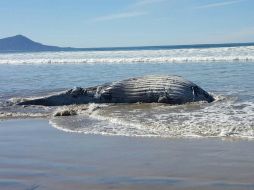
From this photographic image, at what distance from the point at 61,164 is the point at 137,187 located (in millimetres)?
1487

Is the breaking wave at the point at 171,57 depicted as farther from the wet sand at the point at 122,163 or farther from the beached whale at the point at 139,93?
the wet sand at the point at 122,163

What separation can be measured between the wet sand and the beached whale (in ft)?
15.7

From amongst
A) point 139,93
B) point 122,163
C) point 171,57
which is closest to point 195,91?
point 139,93

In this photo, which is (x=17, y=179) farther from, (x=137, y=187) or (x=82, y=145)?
(x=82, y=145)

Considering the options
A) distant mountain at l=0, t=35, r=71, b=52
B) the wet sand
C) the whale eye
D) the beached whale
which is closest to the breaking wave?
the beached whale

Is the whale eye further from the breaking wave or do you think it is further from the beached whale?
the breaking wave

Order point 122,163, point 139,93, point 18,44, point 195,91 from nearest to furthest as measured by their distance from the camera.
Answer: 1. point 122,163
2. point 195,91
3. point 139,93
4. point 18,44

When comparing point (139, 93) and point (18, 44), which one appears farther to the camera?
point (18, 44)

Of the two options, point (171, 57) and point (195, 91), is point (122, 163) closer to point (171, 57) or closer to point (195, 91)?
point (195, 91)

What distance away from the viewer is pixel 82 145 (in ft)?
24.6

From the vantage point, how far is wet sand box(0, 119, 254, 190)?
5219 millimetres

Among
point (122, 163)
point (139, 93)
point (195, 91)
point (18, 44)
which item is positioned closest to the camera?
point (122, 163)

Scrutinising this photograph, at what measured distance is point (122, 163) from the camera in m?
6.17

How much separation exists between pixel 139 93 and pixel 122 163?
7013 mm
